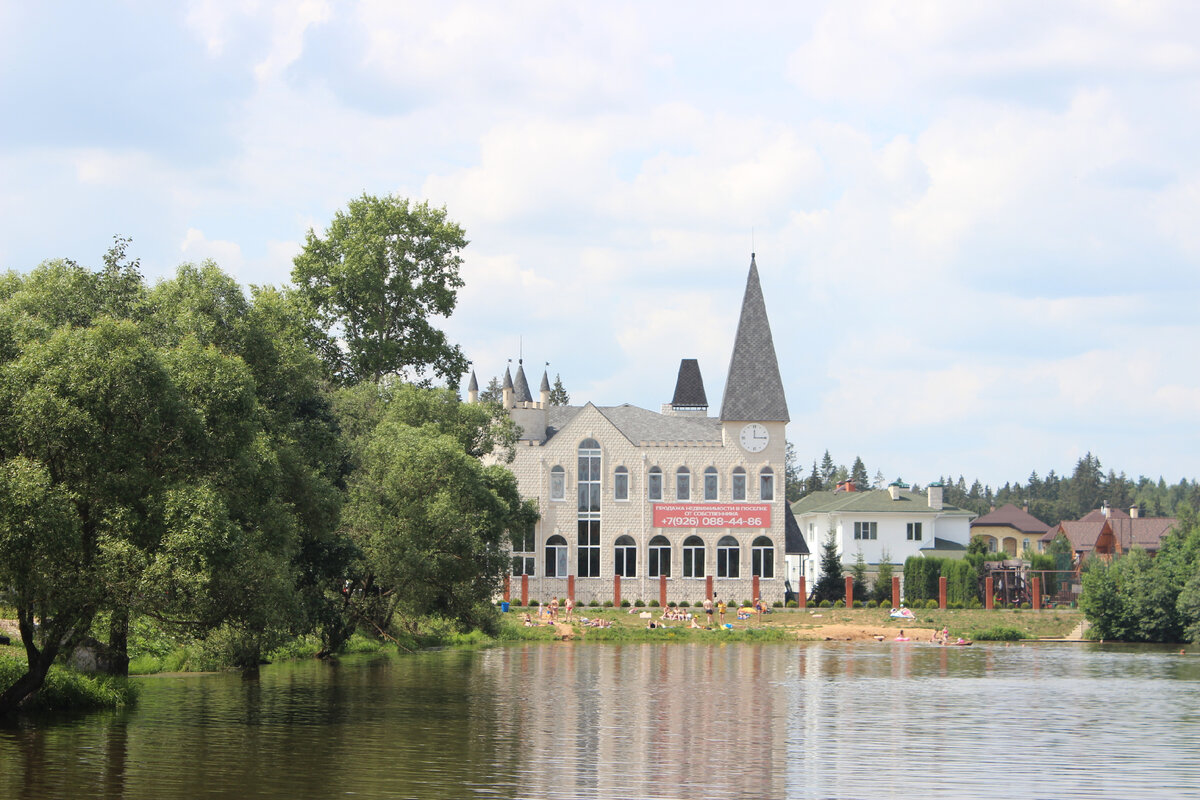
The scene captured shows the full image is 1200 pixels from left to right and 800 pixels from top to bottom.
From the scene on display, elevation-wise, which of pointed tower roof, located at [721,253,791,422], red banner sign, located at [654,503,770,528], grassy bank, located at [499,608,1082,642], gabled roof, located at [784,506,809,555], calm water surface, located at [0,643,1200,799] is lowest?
calm water surface, located at [0,643,1200,799]

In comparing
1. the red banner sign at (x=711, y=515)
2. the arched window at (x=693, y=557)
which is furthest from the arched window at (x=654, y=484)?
the arched window at (x=693, y=557)

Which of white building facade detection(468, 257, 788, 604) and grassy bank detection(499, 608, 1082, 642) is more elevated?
white building facade detection(468, 257, 788, 604)

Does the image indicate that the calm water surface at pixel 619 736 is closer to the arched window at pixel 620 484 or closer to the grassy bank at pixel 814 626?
the grassy bank at pixel 814 626

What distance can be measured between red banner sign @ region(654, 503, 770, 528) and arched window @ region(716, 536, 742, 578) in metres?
0.98

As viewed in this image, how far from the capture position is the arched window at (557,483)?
263 ft

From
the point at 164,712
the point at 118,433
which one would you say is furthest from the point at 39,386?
the point at 164,712

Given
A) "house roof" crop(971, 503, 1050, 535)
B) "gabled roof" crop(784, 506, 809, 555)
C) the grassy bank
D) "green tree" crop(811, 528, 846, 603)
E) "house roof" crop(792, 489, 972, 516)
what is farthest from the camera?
"house roof" crop(971, 503, 1050, 535)

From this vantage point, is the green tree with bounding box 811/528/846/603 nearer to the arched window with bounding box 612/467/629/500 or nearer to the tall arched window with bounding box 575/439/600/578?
the arched window with bounding box 612/467/629/500

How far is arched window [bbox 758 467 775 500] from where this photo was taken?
263 feet

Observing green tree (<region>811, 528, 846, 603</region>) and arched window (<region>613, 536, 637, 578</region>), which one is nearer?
green tree (<region>811, 528, 846, 603</region>)

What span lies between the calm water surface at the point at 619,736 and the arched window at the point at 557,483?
34929 millimetres

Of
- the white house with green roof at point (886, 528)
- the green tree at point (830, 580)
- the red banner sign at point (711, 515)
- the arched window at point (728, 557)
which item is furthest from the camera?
the white house with green roof at point (886, 528)

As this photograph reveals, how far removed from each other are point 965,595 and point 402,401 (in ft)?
116

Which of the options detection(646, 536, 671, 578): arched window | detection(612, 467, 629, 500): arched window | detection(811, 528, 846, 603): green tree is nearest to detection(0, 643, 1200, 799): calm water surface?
detection(811, 528, 846, 603): green tree
